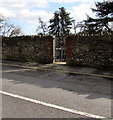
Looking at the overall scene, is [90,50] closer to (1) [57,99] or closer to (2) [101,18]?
(1) [57,99]

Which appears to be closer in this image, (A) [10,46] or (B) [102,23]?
(A) [10,46]

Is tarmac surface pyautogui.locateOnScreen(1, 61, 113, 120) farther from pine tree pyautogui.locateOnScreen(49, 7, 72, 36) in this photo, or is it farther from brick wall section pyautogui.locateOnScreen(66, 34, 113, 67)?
pine tree pyautogui.locateOnScreen(49, 7, 72, 36)

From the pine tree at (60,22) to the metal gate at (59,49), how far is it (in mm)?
35722

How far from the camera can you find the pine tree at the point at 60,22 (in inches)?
1839

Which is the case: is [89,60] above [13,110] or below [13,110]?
above

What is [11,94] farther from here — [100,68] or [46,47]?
[46,47]

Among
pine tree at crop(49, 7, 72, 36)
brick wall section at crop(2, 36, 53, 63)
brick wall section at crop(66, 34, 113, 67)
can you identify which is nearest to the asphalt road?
brick wall section at crop(66, 34, 113, 67)

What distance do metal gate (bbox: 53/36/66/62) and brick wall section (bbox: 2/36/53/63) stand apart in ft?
1.72

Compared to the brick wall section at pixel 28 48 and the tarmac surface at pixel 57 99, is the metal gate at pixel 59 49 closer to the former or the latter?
the brick wall section at pixel 28 48

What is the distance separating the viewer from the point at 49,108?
149 inches

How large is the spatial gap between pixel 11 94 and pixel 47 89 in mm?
1199

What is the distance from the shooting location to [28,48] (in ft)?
39.6

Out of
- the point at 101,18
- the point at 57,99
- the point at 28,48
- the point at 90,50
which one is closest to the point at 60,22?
the point at 101,18

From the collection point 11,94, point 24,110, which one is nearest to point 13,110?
point 24,110
